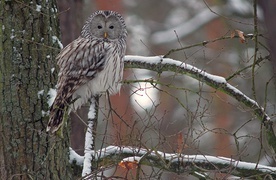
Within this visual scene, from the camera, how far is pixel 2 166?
557 centimetres

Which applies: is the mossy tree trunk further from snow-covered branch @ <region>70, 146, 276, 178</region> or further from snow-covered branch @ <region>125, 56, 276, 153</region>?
snow-covered branch @ <region>125, 56, 276, 153</region>

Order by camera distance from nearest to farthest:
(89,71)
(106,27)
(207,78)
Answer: (207,78) < (89,71) < (106,27)

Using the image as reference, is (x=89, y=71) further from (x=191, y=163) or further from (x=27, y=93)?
(x=191, y=163)

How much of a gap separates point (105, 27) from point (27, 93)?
1.77 metres

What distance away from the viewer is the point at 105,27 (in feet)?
23.6

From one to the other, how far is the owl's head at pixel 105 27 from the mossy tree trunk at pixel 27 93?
1.36 metres

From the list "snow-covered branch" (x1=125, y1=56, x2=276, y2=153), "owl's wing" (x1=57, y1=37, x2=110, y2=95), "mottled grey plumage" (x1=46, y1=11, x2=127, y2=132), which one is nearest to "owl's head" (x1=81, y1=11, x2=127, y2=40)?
"mottled grey plumage" (x1=46, y1=11, x2=127, y2=132)

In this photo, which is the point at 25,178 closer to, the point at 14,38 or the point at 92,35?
the point at 14,38

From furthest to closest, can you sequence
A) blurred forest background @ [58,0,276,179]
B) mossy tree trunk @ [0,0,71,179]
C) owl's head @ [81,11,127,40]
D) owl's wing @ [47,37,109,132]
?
blurred forest background @ [58,0,276,179] < owl's head @ [81,11,127,40] < owl's wing @ [47,37,109,132] < mossy tree trunk @ [0,0,71,179]

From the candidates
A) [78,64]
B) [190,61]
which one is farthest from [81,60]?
[190,61]

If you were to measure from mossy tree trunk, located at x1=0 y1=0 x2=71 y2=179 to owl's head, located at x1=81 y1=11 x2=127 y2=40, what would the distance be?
1.36 meters

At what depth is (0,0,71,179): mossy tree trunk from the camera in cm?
557

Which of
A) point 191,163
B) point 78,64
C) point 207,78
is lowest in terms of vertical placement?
point 191,163

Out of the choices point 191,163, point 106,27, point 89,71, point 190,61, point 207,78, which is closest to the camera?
point 191,163
